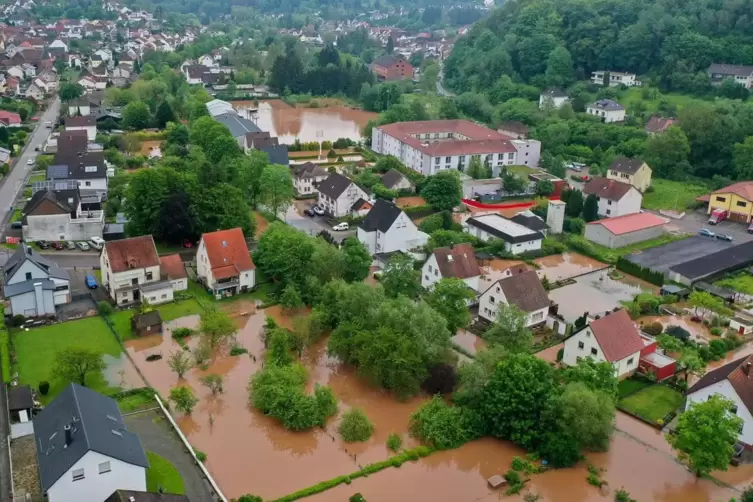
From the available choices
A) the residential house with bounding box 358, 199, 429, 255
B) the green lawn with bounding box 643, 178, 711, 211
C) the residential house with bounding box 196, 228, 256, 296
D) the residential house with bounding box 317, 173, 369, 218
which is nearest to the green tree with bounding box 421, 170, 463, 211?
the residential house with bounding box 317, 173, 369, 218

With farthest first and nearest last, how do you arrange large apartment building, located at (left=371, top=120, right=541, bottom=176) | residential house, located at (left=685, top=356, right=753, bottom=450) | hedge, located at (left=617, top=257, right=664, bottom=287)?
large apartment building, located at (left=371, top=120, right=541, bottom=176), hedge, located at (left=617, top=257, right=664, bottom=287), residential house, located at (left=685, top=356, right=753, bottom=450)

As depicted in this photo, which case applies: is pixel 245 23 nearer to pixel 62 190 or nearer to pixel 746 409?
pixel 62 190

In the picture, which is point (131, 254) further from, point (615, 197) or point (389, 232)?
point (615, 197)

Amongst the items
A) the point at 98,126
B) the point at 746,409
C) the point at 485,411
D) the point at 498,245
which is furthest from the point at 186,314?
the point at 98,126

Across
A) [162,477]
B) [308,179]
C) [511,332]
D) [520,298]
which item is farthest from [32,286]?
[308,179]

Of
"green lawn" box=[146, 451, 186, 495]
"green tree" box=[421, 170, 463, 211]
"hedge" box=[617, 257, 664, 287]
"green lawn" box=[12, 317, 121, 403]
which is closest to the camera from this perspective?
"green lawn" box=[146, 451, 186, 495]

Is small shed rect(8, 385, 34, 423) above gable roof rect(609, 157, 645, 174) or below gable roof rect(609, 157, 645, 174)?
below

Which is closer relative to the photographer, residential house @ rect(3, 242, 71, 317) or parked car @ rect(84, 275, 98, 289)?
residential house @ rect(3, 242, 71, 317)

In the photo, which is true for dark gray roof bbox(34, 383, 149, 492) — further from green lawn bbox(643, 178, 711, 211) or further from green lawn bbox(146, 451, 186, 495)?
green lawn bbox(643, 178, 711, 211)
